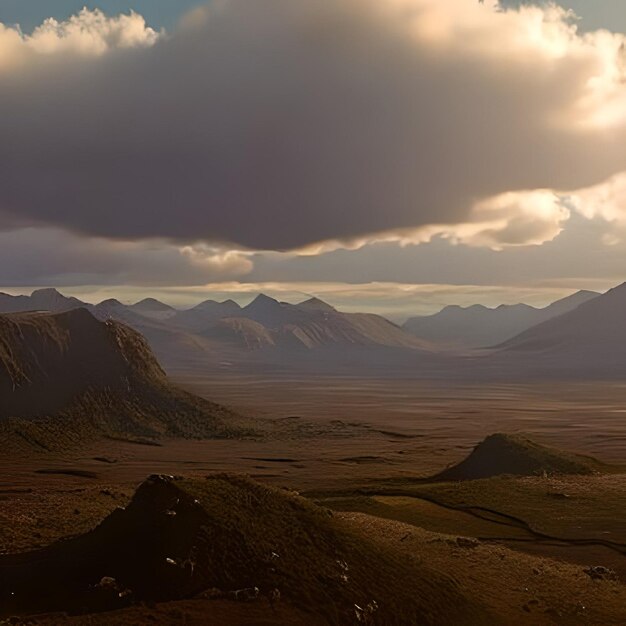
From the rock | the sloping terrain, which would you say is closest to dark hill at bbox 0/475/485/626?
the rock

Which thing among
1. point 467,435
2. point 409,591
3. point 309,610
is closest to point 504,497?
point 409,591

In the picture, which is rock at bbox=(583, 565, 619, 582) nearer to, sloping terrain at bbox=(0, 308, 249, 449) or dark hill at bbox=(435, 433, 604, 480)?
dark hill at bbox=(435, 433, 604, 480)

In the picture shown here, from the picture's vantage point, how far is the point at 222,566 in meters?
35.4

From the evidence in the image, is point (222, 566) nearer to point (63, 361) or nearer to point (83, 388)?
point (83, 388)

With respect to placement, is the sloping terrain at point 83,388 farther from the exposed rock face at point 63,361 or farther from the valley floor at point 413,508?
the valley floor at point 413,508

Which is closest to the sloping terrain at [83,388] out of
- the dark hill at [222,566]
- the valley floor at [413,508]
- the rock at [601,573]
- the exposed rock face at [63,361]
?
the exposed rock face at [63,361]

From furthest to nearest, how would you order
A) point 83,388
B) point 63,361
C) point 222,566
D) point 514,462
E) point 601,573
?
point 63,361 < point 83,388 < point 514,462 < point 601,573 < point 222,566

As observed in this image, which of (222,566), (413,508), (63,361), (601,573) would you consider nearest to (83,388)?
(63,361)

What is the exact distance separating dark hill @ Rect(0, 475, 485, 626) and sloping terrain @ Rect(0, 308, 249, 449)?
9793 centimetres

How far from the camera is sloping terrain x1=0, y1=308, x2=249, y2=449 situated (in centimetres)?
14050

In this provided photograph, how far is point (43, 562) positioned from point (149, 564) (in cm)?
645

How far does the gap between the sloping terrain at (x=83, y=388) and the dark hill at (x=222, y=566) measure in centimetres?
9793

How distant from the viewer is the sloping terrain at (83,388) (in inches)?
5531

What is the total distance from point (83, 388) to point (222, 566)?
12793 centimetres
